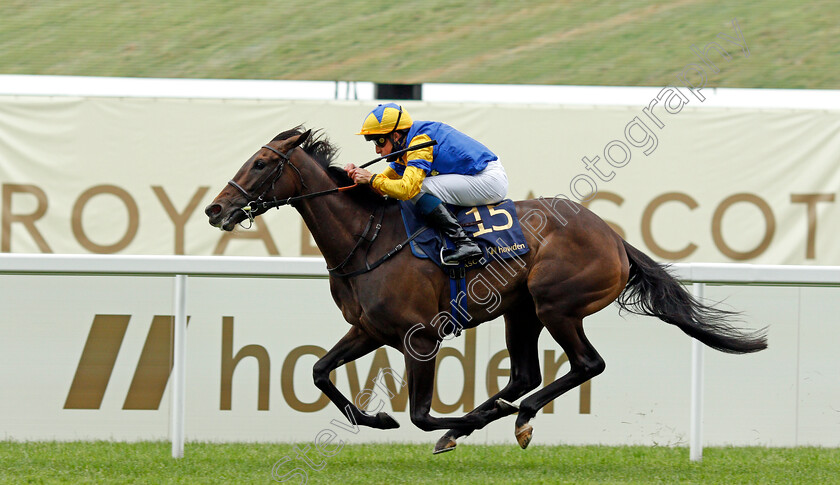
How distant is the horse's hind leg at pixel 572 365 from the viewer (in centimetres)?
438

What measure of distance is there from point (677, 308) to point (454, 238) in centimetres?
111

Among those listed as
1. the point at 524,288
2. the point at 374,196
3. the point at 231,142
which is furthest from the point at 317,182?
the point at 231,142

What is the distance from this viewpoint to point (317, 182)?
14.5 ft

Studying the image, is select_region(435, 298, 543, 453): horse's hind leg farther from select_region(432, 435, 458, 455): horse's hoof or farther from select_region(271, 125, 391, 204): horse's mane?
select_region(271, 125, 391, 204): horse's mane

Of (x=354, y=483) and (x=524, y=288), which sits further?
(x=524, y=288)

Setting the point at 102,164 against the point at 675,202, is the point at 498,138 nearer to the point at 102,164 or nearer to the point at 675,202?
the point at 675,202

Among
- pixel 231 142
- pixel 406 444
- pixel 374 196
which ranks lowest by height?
pixel 406 444

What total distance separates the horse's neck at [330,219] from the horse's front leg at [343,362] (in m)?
0.38

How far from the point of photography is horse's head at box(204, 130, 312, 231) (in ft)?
13.7

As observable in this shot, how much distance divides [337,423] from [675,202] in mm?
4776

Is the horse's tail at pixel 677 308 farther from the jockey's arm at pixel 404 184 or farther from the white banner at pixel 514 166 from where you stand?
the white banner at pixel 514 166

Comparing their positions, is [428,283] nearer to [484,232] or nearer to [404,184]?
[484,232]

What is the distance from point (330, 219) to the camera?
441 cm

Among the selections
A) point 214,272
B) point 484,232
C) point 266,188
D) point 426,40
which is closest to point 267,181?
point 266,188
